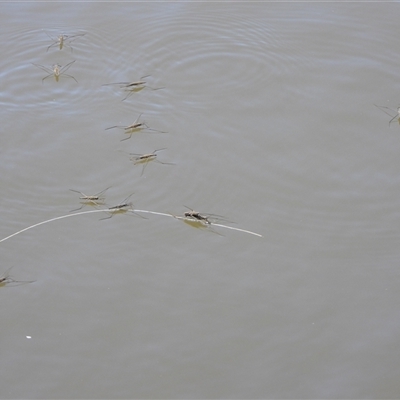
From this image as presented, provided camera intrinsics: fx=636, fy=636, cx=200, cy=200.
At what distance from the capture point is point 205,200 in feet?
14.5

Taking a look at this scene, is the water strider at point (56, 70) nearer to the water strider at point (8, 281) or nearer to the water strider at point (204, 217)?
the water strider at point (204, 217)

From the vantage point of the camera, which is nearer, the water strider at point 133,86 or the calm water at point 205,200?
the calm water at point 205,200

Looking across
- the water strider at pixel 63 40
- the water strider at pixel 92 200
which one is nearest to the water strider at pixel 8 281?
the water strider at pixel 92 200

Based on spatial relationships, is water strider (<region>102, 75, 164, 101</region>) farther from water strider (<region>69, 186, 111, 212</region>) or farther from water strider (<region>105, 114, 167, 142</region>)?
water strider (<region>69, 186, 111, 212</region>)

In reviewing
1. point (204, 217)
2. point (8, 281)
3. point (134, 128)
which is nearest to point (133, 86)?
point (134, 128)

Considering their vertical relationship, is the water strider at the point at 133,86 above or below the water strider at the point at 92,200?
above

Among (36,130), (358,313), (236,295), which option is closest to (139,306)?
(236,295)

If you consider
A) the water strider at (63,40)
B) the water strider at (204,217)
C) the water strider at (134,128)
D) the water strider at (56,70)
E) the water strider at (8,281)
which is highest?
the water strider at (63,40)

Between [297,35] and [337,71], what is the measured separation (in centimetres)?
55

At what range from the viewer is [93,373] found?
367 centimetres

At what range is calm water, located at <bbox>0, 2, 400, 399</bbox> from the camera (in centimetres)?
369

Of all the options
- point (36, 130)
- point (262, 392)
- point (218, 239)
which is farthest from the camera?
point (36, 130)

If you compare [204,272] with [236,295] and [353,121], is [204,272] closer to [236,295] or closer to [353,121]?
[236,295]

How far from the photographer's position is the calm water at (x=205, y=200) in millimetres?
3689
